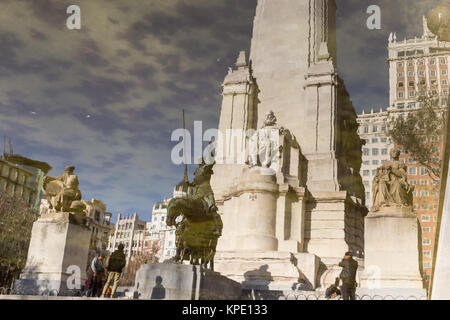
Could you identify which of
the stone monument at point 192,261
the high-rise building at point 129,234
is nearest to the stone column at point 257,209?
the stone monument at point 192,261

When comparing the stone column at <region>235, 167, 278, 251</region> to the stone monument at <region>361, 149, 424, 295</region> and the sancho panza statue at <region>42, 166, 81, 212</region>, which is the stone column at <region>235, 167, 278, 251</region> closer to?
the stone monument at <region>361, 149, 424, 295</region>

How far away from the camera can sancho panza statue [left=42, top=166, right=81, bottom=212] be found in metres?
15.8

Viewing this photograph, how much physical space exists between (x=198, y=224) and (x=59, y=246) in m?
4.80

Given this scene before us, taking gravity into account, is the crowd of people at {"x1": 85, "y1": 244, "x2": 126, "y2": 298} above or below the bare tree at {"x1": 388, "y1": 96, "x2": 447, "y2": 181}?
below

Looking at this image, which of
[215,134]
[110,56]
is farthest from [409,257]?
[215,134]

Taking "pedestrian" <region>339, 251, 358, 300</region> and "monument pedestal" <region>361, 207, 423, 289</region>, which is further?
"monument pedestal" <region>361, 207, 423, 289</region>

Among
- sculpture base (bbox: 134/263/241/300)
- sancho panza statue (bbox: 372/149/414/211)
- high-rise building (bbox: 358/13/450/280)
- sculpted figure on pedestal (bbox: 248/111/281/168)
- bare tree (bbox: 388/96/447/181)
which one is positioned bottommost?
sculpture base (bbox: 134/263/241/300)

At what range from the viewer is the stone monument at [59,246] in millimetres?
14430

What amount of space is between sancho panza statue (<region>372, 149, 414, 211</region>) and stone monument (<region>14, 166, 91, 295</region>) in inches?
407

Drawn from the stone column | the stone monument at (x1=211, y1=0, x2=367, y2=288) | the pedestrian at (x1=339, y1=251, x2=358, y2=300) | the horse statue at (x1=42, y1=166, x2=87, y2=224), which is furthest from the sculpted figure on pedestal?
the pedestrian at (x1=339, y1=251, x2=358, y2=300)

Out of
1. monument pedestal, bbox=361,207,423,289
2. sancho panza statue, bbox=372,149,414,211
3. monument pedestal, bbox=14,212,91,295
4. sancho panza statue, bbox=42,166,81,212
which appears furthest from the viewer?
sancho panza statue, bbox=372,149,414,211

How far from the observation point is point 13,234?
106ft

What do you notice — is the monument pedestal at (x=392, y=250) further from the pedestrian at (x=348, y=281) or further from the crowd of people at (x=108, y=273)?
the crowd of people at (x=108, y=273)
